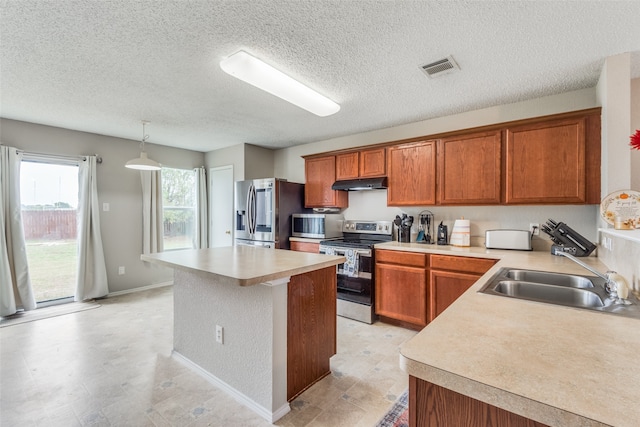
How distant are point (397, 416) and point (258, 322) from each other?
3.42ft

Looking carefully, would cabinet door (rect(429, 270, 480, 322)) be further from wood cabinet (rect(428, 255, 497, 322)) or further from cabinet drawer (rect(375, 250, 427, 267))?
cabinet drawer (rect(375, 250, 427, 267))

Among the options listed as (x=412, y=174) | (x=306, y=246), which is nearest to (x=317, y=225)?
(x=306, y=246)

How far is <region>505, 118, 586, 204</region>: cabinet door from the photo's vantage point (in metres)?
2.45

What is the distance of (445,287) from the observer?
2.80 metres

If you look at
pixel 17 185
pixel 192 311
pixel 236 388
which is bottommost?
pixel 236 388

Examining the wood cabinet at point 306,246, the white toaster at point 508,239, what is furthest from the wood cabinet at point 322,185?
the white toaster at point 508,239

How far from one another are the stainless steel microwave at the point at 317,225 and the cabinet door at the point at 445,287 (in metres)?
1.53

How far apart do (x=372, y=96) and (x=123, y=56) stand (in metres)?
2.08

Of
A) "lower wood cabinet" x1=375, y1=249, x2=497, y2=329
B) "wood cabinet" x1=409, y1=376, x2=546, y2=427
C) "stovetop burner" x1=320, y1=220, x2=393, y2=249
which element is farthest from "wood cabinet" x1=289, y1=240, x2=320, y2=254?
"wood cabinet" x1=409, y1=376, x2=546, y2=427

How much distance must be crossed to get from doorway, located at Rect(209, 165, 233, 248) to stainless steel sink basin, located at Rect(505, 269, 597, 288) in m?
4.25

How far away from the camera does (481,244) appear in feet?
10.5

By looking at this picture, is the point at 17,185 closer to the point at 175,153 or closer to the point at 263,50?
the point at 175,153

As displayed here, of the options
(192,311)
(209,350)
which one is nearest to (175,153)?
(192,311)

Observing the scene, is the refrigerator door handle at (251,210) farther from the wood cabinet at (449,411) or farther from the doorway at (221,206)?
the wood cabinet at (449,411)
